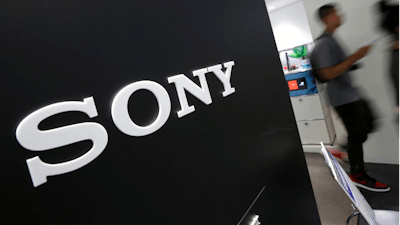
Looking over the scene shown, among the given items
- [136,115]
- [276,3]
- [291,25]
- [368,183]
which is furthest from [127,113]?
[291,25]

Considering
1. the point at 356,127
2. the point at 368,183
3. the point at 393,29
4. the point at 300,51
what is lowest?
the point at 368,183

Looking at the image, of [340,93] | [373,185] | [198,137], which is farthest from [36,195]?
[373,185]

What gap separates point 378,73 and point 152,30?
3.10m

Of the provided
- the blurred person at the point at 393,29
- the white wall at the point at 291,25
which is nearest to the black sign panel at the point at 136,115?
the blurred person at the point at 393,29

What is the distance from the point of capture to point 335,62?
229 cm

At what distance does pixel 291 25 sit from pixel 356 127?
3726 millimetres

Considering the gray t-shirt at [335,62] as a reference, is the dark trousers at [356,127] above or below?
below

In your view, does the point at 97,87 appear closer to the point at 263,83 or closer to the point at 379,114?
the point at 263,83

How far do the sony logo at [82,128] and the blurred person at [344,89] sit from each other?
2.16m

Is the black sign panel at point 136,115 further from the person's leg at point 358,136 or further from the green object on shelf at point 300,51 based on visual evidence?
the green object on shelf at point 300,51

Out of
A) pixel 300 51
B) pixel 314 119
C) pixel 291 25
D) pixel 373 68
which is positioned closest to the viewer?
pixel 373 68

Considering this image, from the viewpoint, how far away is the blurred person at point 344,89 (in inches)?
90.0

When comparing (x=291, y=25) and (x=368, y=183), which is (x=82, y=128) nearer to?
(x=368, y=183)

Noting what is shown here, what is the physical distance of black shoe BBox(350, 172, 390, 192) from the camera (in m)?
2.39
